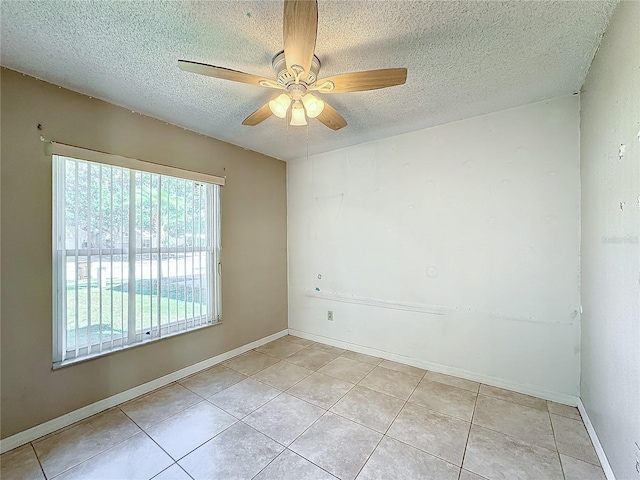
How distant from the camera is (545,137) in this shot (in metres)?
2.22

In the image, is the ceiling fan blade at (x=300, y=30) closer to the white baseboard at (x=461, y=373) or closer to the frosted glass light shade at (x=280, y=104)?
the frosted glass light shade at (x=280, y=104)

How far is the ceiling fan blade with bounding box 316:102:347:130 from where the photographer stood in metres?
1.91

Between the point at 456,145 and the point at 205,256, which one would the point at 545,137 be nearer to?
the point at 456,145

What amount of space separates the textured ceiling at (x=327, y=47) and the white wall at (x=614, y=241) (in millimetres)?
238

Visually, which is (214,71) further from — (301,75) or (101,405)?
(101,405)

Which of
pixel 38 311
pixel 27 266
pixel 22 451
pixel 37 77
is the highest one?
pixel 37 77

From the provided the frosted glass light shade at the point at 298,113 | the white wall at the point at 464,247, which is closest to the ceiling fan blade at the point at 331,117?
the frosted glass light shade at the point at 298,113

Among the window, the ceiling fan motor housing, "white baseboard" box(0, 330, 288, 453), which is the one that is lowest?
"white baseboard" box(0, 330, 288, 453)

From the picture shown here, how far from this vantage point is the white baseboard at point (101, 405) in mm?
1750

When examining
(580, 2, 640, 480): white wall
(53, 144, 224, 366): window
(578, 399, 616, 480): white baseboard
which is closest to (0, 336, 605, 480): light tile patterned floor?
(578, 399, 616, 480): white baseboard

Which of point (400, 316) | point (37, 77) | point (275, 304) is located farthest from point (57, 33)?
point (400, 316)

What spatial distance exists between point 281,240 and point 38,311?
248 centimetres

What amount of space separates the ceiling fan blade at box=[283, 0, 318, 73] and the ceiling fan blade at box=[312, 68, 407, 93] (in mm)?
219

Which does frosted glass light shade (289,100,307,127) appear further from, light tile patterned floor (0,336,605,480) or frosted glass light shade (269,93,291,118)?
light tile patterned floor (0,336,605,480)
